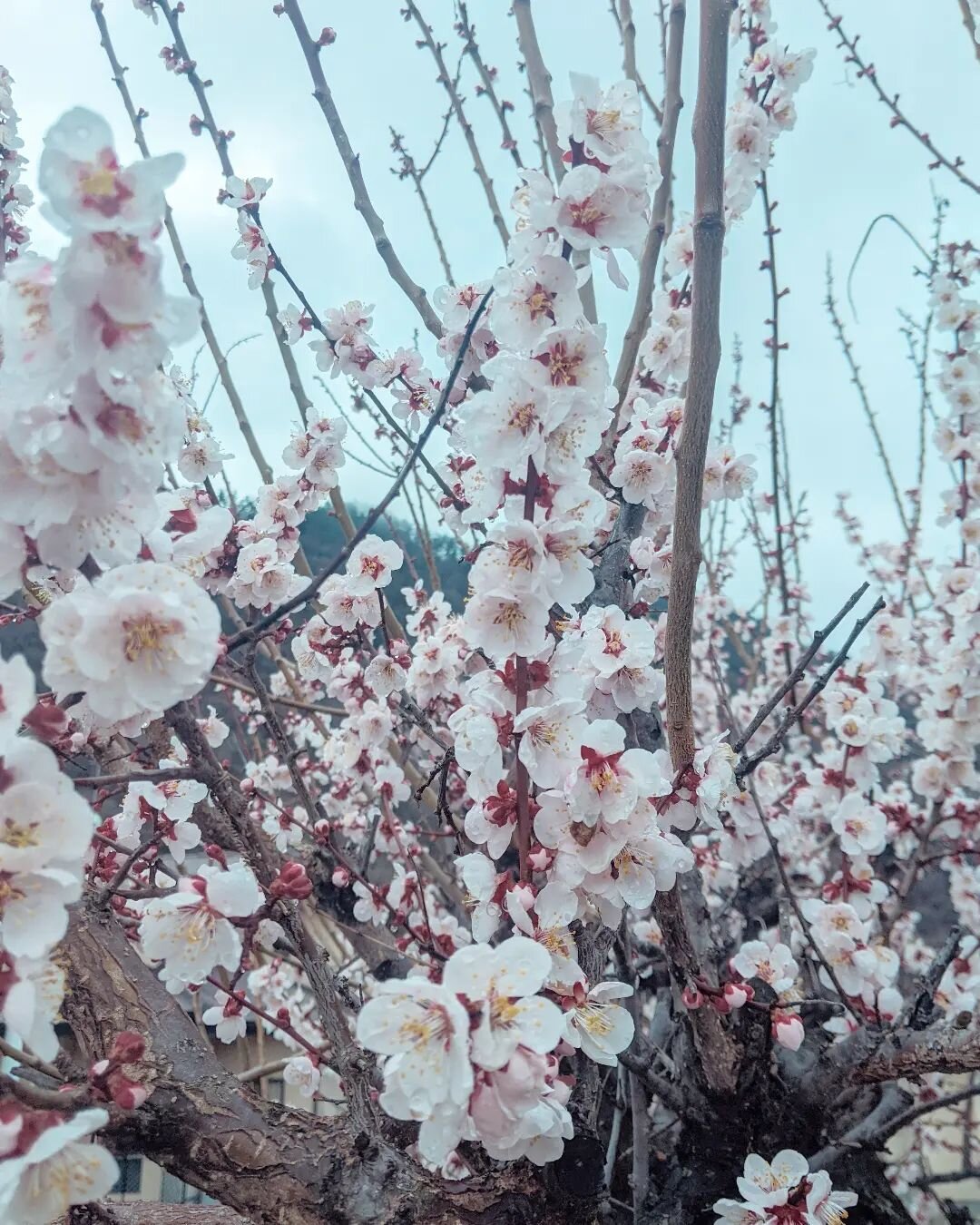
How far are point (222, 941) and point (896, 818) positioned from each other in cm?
240

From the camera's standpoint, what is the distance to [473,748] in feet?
→ 3.79

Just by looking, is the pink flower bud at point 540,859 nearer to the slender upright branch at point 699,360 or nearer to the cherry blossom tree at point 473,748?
the cherry blossom tree at point 473,748

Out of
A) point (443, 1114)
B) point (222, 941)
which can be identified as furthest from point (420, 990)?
point (222, 941)

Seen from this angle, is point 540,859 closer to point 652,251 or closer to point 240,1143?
point 240,1143

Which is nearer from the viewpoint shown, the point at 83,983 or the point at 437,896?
the point at 83,983

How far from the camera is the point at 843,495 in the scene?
7.30 metres

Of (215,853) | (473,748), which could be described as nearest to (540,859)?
(473,748)

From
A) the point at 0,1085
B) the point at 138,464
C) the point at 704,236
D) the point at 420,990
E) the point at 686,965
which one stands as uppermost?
the point at 704,236

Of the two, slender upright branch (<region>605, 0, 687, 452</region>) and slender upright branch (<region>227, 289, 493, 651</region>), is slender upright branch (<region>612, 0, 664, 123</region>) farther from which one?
slender upright branch (<region>227, 289, 493, 651</region>)

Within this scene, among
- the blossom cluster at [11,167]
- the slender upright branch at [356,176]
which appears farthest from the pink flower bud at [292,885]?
the blossom cluster at [11,167]

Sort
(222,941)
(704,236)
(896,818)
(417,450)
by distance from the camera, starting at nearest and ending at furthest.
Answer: (222,941) → (417,450) → (704,236) → (896,818)

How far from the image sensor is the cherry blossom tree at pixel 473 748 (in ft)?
2.44

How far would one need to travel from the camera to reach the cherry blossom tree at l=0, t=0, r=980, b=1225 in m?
0.75

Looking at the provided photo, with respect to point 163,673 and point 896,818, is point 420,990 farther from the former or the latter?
point 896,818
